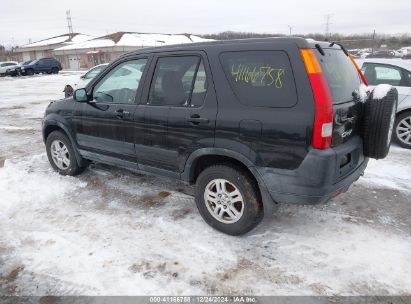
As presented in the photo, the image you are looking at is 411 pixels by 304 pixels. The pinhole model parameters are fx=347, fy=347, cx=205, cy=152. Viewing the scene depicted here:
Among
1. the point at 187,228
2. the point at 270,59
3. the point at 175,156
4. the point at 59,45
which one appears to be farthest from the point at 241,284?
the point at 59,45

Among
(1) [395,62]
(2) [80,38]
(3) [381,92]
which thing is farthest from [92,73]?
(2) [80,38]

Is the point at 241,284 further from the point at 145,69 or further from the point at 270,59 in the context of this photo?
the point at 145,69

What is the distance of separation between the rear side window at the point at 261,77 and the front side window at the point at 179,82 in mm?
325

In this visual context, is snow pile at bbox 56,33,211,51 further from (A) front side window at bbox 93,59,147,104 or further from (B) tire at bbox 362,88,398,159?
(B) tire at bbox 362,88,398,159

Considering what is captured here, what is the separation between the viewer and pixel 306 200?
9.82 ft

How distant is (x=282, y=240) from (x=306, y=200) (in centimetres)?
66

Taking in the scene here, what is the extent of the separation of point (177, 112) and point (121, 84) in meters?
1.17

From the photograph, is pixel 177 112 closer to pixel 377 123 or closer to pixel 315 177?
pixel 315 177

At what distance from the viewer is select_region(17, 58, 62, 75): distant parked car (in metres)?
34.2

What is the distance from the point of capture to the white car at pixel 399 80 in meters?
6.20

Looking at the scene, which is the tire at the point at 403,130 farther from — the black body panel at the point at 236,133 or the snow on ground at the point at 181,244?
the black body panel at the point at 236,133

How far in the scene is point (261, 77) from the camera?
10.00ft

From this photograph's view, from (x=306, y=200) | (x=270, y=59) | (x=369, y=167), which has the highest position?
(x=270, y=59)

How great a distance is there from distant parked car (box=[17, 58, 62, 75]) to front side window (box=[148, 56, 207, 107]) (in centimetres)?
3564
